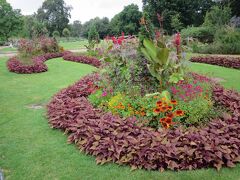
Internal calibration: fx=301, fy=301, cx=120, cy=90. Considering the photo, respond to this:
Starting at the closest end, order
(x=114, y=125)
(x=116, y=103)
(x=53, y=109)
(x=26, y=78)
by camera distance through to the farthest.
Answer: (x=114, y=125) < (x=116, y=103) < (x=53, y=109) < (x=26, y=78)

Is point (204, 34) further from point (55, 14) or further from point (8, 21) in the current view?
point (55, 14)

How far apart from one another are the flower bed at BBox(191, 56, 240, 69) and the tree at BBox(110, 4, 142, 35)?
3078cm

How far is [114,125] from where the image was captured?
4.96 metres

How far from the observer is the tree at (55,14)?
66062 mm

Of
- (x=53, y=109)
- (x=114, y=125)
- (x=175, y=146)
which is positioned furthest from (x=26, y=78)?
(x=175, y=146)

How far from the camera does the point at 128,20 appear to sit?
46.8m

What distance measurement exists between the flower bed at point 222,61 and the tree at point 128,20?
30.8 meters

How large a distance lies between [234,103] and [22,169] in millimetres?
4204

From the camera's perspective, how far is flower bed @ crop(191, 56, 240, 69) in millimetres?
13203

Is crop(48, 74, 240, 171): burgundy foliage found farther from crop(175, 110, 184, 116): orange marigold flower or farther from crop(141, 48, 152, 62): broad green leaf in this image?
crop(141, 48, 152, 62): broad green leaf

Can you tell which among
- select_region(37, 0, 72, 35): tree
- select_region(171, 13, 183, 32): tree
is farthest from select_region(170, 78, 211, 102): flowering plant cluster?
select_region(37, 0, 72, 35): tree

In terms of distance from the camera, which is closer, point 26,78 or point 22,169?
point 22,169

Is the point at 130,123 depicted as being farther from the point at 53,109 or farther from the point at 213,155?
the point at 53,109

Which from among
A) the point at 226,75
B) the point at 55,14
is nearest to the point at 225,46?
the point at 226,75
